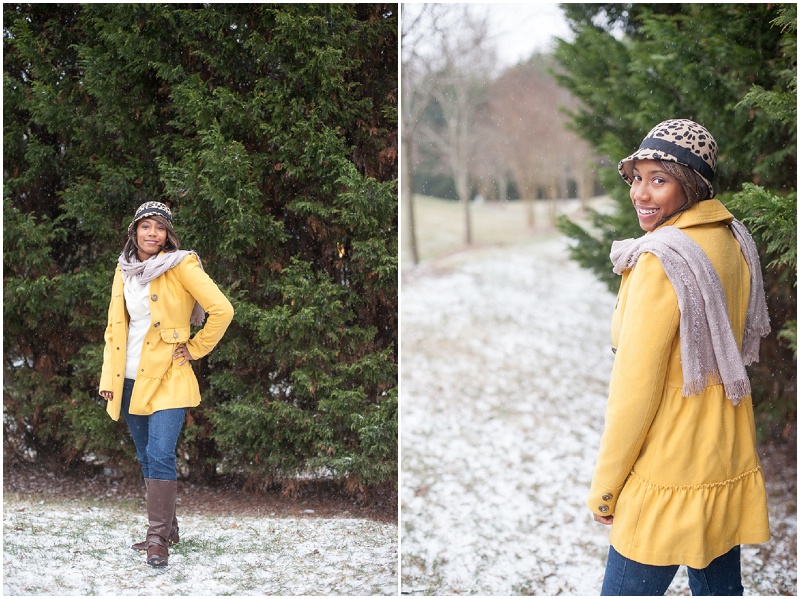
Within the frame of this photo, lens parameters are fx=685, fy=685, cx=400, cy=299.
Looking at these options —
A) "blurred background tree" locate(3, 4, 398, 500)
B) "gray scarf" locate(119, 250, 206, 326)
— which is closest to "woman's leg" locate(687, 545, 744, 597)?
"blurred background tree" locate(3, 4, 398, 500)

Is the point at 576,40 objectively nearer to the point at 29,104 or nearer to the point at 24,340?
the point at 29,104

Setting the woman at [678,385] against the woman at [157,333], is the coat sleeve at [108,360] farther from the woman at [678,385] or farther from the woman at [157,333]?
the woman at [678,385]

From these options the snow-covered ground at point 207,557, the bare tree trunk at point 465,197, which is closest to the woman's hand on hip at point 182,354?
the snow-covered ground at point 207,557

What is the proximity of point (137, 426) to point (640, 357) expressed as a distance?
1697 millimetres

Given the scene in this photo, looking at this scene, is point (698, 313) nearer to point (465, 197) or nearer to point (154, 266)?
point (154, 266)

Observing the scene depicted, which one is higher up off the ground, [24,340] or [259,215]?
[259,215]

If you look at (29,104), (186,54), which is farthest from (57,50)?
(186,54)

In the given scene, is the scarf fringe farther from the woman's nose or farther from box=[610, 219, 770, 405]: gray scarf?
the woman's nose

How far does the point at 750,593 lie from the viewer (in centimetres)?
302

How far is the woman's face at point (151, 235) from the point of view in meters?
2.29

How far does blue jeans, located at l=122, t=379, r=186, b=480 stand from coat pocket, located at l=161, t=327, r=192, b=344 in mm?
198

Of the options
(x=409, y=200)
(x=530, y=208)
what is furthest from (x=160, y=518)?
(x=530, y=208)

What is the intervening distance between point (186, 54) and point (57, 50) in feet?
1.62

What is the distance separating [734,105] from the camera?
2748 millimetres
